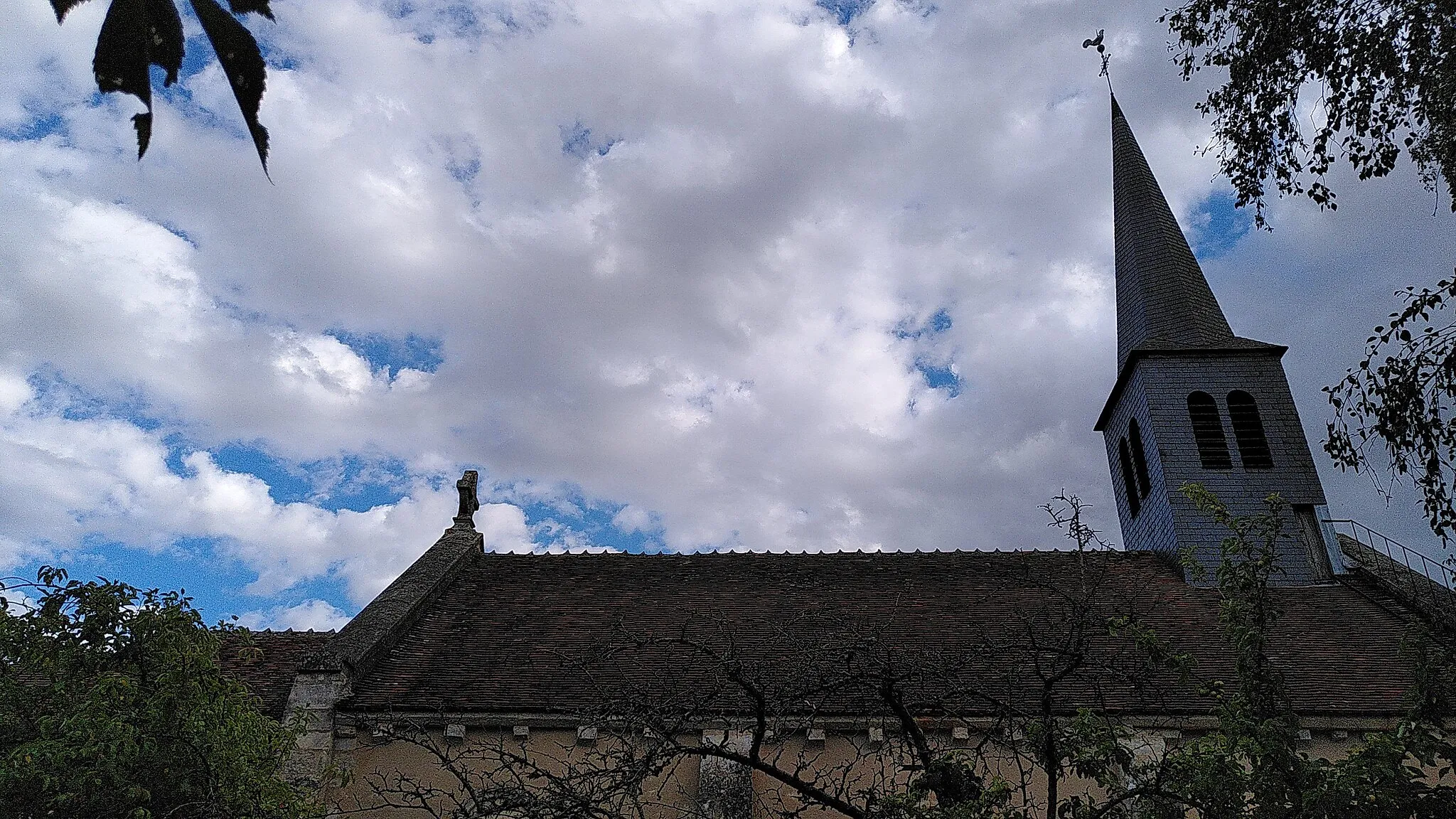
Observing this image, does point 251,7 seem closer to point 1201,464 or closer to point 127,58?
point 127,58

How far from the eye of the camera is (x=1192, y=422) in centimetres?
1802

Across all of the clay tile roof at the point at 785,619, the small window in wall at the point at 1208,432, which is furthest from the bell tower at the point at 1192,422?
the clay tile roof at the point at 785,619

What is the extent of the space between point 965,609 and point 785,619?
119 inches

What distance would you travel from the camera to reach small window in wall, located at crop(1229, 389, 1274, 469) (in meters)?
17.7

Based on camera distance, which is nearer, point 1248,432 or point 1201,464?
point 1201,464

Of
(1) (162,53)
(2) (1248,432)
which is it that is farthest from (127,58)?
(2) (1248,432)

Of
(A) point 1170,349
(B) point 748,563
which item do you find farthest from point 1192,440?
(B) point 748,563

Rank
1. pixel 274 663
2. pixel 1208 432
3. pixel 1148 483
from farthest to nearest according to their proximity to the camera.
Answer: pixel 1148 483, pixel 1208 432, pixel 274 663

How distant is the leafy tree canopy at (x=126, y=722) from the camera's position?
766 centimetres

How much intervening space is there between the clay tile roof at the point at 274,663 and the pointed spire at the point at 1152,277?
54.9ft

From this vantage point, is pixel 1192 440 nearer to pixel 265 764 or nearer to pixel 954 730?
pixel 954 730

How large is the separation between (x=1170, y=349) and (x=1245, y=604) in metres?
13.4

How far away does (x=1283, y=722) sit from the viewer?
6.04m

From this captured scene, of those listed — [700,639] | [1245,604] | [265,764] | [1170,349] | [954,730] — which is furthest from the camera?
[1170,349]
